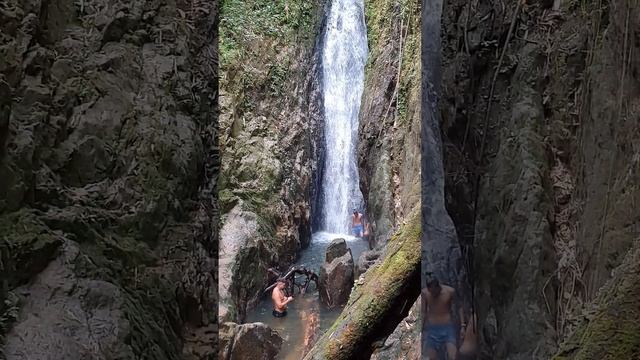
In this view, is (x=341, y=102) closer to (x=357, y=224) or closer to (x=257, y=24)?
(x=357, y=224)

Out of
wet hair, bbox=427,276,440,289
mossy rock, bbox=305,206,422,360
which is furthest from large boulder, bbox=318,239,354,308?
wet hair, bbox=427,276,440,289

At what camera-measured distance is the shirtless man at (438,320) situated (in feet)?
7.04

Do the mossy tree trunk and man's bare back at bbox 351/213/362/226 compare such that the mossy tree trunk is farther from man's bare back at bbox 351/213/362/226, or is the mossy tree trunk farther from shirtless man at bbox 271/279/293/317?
man's bare back at bbox 351/213/362/226

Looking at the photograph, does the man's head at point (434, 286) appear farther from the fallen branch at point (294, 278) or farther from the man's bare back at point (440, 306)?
the fallen branch at point (294, 278)

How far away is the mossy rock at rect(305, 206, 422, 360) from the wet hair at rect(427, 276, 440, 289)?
0.61 meters

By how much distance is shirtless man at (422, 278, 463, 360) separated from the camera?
7.04 feet

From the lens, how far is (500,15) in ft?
6.33

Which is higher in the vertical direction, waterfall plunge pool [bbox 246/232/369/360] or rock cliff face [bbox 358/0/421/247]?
rock cliff face [bbox 358/0/421/247]

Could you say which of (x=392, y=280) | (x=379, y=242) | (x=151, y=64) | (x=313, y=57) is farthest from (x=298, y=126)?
(x=151, y=64)

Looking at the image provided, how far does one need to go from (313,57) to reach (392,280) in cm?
976

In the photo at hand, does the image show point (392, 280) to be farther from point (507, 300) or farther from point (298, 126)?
point (298, 126)

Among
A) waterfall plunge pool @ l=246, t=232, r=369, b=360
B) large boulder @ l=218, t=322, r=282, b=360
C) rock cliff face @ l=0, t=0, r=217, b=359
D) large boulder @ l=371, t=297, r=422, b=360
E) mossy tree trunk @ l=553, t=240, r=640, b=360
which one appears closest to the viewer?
mossy tree trunk @ l=553, t=240, r=640, b=360

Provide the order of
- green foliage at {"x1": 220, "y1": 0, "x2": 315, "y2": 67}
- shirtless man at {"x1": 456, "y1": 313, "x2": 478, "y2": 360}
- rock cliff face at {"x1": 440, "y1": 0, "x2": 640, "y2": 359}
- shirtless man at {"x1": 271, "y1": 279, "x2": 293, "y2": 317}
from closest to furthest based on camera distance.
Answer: rock cliff face at {"x1": 440, "y1": 0, "x2": 640, "y2": 359}
shirtless man at {"x1": 456, "y1": 313, "x2": 478, "y2": 360}
shirtless man at {"x1": 271, "y1": 279, "x2": 293, "y2": 317}
green foliage at {"x1": 220, "y1": 0, "x2": 315, "y2": 67}

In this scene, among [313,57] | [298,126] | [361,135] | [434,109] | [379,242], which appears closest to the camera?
[434,109]
